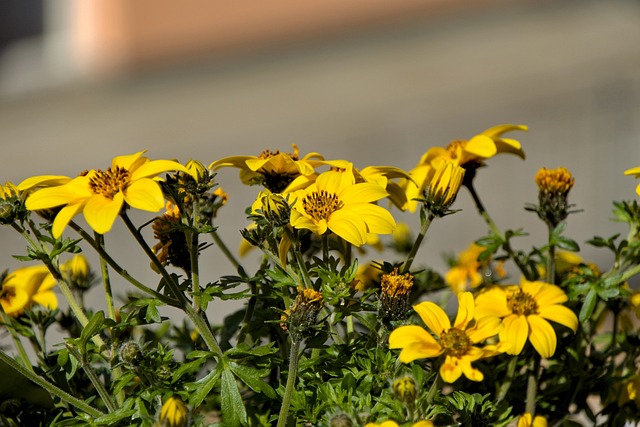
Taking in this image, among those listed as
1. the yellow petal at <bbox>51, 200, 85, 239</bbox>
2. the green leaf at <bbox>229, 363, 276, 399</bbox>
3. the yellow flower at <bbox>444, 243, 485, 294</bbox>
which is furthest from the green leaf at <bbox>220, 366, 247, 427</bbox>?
the yellow flower at <bbox>444, 243, 485, 294</bbox>

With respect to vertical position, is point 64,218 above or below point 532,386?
above

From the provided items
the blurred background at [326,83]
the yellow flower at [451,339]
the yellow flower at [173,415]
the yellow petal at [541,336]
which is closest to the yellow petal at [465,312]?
the yellow flower at [451,339]

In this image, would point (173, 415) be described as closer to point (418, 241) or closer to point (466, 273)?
point (418, 241)

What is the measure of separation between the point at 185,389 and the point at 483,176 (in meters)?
3.25

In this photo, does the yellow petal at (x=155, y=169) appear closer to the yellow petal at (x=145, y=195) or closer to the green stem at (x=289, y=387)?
the yellow petal at (x=145, y=195)

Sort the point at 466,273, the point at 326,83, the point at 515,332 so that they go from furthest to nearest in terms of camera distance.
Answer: the point at 326,83
the point at 466,273
the point at 515,332

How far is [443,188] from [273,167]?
0.20 metres

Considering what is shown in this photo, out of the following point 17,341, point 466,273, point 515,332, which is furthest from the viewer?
point 466,273

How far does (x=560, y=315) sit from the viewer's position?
3.43 feet

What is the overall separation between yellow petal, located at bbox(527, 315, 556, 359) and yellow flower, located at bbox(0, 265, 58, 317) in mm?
608

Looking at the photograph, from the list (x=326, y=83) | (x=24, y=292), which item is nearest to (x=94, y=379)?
(x=24, y=292)

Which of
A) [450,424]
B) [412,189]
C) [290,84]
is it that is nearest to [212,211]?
[412,189]

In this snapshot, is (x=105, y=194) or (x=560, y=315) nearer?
(x=105, y=194)

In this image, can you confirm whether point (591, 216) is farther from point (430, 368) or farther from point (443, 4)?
point (430, 368)
